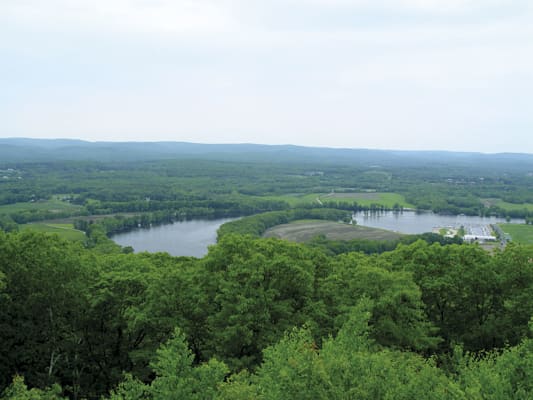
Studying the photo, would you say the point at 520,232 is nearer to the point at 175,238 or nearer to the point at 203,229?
the point at 203,229

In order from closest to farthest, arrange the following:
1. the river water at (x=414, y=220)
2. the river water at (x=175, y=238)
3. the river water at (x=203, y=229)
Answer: the river water at (x=175, y=238) < the river water at (x=203, y=229) < the river water at (x=414, y=220)

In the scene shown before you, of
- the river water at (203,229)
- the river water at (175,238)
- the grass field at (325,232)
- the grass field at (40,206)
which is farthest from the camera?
the grass field at (40,206)

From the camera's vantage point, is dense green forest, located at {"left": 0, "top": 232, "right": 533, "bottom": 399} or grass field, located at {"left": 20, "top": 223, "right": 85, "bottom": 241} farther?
grass field, located at {"left": 20, "top": 223, "right": 85, "bottom": 241}

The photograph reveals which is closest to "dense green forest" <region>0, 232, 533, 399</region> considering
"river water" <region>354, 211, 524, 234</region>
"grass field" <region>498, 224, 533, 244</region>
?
"grass field" <region>498, 224, 533, 244</region>

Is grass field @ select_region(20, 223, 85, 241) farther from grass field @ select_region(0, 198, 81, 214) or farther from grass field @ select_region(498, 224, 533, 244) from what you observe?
grass field @ select_region(498, 224, 533, 244)

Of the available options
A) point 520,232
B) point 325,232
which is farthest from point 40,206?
point 520,232

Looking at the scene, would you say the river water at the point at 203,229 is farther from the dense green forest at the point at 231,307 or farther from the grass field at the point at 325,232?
the dense green forest at the point at 231,307

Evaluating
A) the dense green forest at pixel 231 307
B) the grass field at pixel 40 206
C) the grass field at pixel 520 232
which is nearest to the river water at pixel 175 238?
the grass field at pixel 40 206
